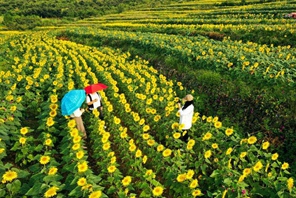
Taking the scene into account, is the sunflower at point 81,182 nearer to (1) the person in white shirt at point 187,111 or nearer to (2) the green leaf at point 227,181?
(2) the green leaf at point 227,181

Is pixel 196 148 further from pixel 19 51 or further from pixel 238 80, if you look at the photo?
pixel 19 51

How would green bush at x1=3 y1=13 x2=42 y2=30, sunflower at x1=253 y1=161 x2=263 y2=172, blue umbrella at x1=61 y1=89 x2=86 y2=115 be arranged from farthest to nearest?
green bush at x1=3 y1=13 x2=42 y2=30 < blue umbrella at x1=61 y1=89 x2=86 y2=115 < sunflower at x1=253 y1=161 x2=263 y2=172

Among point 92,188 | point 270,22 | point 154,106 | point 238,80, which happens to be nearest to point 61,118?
point 154,106

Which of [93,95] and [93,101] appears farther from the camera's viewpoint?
[93,95]

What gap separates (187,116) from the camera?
6523 mm

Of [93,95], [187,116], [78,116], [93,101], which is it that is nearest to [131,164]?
[187,116]

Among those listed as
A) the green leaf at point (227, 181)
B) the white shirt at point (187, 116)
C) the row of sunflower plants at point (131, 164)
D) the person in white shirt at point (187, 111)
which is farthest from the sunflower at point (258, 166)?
the white shirt at point (187, 116)

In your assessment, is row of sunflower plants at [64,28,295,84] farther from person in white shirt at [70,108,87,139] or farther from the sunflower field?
person in white shirt at [70,108,87,139]

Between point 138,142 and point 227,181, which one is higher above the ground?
point 227,181

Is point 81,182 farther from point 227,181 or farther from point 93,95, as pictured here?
point 93,95

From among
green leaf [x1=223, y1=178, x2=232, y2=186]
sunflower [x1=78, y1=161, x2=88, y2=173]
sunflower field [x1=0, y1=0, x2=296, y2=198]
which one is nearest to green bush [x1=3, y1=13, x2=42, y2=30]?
sunflower field [x1=0, y1=0, x2=296, y2=198]

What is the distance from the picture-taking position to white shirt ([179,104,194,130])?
6434 millimetres

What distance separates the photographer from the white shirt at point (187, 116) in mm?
6434

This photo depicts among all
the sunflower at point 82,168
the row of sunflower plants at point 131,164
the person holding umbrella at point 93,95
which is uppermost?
the person holding umbrella at point 93,95
